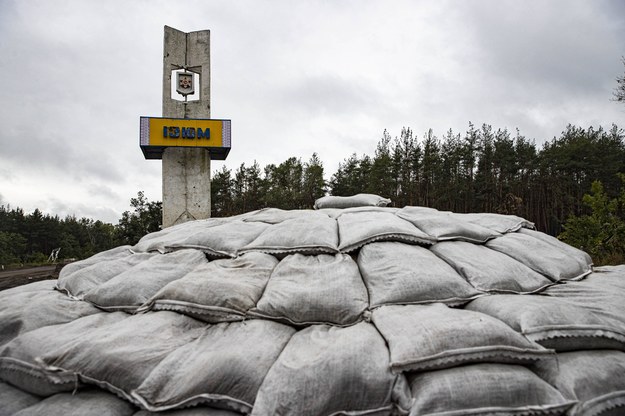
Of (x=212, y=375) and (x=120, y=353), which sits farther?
(x=120, y=353)

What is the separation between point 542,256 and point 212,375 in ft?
6.90

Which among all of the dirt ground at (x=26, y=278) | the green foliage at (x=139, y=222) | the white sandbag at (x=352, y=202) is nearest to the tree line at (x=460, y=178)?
the green foliage at (x=139, y=222)

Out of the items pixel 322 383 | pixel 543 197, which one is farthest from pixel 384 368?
pixel 543 197

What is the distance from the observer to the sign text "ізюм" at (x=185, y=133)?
948cm

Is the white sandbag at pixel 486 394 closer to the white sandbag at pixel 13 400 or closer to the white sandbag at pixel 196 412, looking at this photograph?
the white sandbag at pixel 196 412

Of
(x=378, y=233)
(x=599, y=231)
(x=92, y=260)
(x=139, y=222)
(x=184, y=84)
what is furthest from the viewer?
(x=139, y=222)

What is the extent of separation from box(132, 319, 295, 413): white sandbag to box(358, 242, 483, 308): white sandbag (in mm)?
594

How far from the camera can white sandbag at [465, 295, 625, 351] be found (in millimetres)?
1422

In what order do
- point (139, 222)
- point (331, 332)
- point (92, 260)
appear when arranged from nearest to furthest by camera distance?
1. point (331, 332)
2. point (92, 260)
3. point (139, 222)

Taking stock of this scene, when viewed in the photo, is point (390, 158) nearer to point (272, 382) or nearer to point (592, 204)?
point (592, 204)

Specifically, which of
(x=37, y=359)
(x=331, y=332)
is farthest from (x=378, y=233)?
(x=37, y=359)

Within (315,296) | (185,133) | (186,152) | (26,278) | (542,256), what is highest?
(185,133)

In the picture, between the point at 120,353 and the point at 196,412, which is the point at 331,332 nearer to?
the point at 196,412

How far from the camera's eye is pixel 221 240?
8.14 feet
